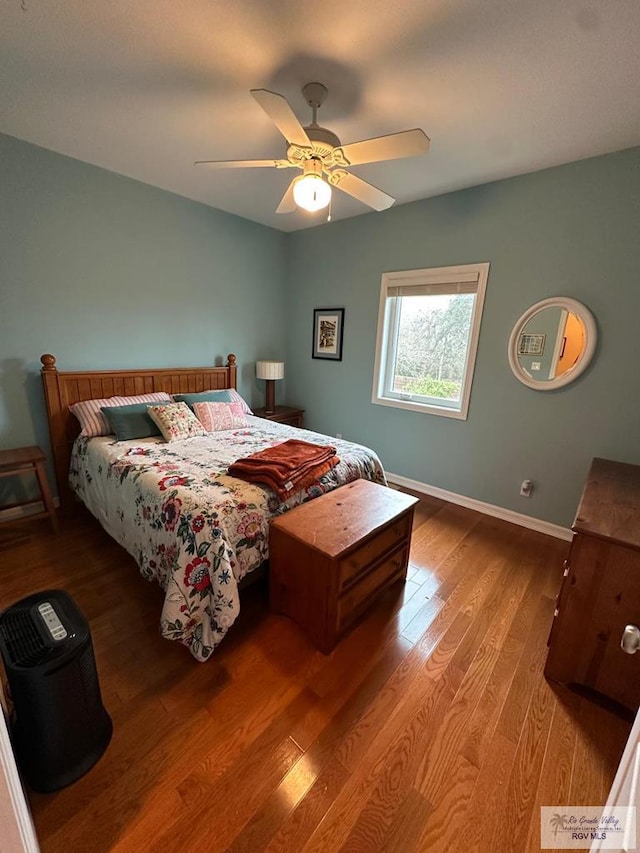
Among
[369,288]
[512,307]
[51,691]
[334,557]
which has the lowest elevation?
[51,691]

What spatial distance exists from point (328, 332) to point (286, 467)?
231 centimetres

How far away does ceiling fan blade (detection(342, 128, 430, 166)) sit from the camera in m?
1.45

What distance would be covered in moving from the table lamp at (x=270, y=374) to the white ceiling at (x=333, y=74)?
1.86 meters

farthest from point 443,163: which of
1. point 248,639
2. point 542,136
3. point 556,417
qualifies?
point 248,639

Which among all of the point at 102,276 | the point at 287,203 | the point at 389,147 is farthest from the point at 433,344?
the point at 102,276

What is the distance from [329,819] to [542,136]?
129 inches

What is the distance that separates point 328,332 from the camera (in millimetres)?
3852

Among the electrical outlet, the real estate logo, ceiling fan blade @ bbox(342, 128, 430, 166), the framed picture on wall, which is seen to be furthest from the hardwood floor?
the framed picture on wall

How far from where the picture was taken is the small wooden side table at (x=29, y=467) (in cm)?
226

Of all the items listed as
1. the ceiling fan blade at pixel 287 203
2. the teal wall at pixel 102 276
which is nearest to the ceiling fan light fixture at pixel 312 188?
the ceiling fan blade at pixel 287 203

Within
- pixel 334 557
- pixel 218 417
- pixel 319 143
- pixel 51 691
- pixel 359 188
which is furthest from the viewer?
pixel 218 417

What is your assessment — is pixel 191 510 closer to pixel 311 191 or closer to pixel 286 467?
pixel 286 467

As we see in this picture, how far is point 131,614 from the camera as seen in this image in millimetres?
1825

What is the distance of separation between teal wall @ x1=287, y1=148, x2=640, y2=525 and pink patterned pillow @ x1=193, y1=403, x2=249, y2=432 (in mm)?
1328
